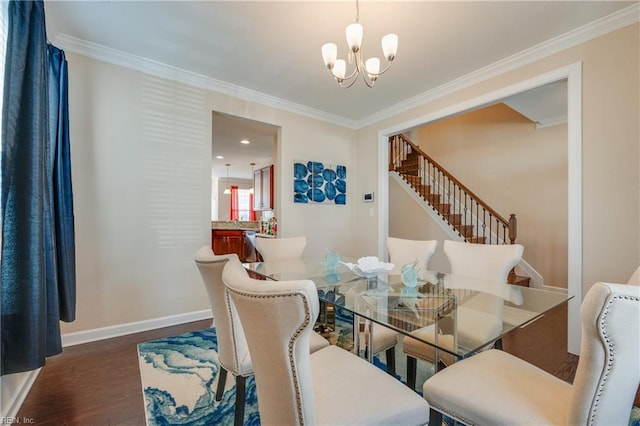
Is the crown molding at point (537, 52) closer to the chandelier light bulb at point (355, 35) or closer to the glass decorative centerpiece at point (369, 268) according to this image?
the chandelier light bulb at point (355, 35)

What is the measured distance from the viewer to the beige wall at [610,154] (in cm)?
205

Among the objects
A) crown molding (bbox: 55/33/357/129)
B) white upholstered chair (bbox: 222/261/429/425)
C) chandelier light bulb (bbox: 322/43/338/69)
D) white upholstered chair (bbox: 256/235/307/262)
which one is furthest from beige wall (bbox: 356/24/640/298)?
crown molding (bbox: 55/33/357/129)

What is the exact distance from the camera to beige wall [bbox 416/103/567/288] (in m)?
4.29

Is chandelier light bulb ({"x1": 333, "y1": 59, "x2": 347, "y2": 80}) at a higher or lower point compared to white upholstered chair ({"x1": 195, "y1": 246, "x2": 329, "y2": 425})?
higher

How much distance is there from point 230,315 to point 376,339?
0.81 m

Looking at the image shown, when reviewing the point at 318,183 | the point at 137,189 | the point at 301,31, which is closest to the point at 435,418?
the point at 301,31

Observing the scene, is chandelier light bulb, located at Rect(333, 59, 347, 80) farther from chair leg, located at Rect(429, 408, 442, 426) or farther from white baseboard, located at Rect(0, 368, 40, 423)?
white baseboard, located at Rect(0, 368, 40, 423)

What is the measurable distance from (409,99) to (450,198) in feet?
8.10

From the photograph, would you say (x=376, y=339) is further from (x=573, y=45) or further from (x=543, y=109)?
(x=543, y=109)

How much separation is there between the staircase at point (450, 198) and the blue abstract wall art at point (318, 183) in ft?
4.99

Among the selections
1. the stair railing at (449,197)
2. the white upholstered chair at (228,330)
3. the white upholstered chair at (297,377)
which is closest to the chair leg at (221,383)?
the white upholstered chair at (228,330)

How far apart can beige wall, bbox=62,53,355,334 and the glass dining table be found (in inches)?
54.2

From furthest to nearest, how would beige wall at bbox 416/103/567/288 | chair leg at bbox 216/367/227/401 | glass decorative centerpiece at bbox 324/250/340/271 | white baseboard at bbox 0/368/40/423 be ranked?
beige wall at bbox 416/103/567/288 < glass decorative centerpiece at bbox 324/250/340/271 < chair leg at bbox 216/367/227/401 < white baseboard at bbox 0/368/40/423

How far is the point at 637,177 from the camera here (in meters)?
2.02
